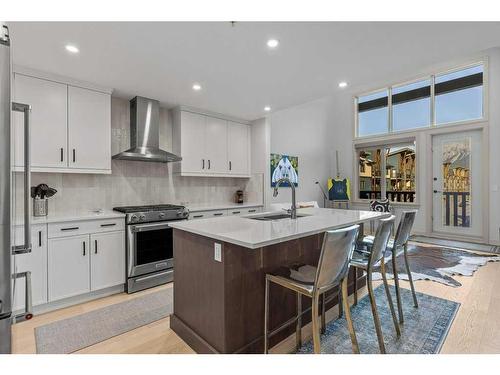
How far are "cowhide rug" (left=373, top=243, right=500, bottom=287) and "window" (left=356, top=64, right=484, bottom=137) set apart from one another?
274 cm

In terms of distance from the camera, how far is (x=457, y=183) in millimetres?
5430

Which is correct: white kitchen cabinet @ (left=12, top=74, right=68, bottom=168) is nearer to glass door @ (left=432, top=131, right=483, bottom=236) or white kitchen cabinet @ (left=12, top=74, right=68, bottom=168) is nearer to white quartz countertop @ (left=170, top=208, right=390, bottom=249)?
white quartz countertop @ (left=170, top=208, right=390, bottom=249)

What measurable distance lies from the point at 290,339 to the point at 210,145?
3054mm

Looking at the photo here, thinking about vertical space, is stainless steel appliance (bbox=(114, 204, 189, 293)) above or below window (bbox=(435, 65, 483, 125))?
below

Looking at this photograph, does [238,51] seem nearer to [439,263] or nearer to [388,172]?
[439,263]

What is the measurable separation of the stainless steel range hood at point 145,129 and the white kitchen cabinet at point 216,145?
2.19 feet

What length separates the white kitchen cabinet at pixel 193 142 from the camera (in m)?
3.95

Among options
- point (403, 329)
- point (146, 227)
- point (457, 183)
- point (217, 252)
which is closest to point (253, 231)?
point (217, 252)

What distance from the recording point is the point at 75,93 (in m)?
2.95

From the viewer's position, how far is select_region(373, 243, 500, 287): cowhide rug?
3412 millimetres

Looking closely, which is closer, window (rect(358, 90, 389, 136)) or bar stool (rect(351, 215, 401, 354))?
bar stool (rect(351, 215, 401, 354))

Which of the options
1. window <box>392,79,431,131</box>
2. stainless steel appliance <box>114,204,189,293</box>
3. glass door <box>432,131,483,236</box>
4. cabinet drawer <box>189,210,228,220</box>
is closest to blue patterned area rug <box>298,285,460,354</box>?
stainless steel appliance <box>114,204,189,293</box>

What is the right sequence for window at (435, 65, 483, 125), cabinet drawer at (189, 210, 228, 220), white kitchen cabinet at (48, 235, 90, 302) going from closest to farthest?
white kitchen cabinet at (48, 235, 90, 302) < cabinet drawer at (189, 210, 228, 220) < window at (435, 65, 483, 125)

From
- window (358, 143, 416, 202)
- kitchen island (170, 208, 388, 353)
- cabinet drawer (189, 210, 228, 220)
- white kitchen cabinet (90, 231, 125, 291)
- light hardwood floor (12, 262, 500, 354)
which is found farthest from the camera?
window (358, 143, 416, 202)
